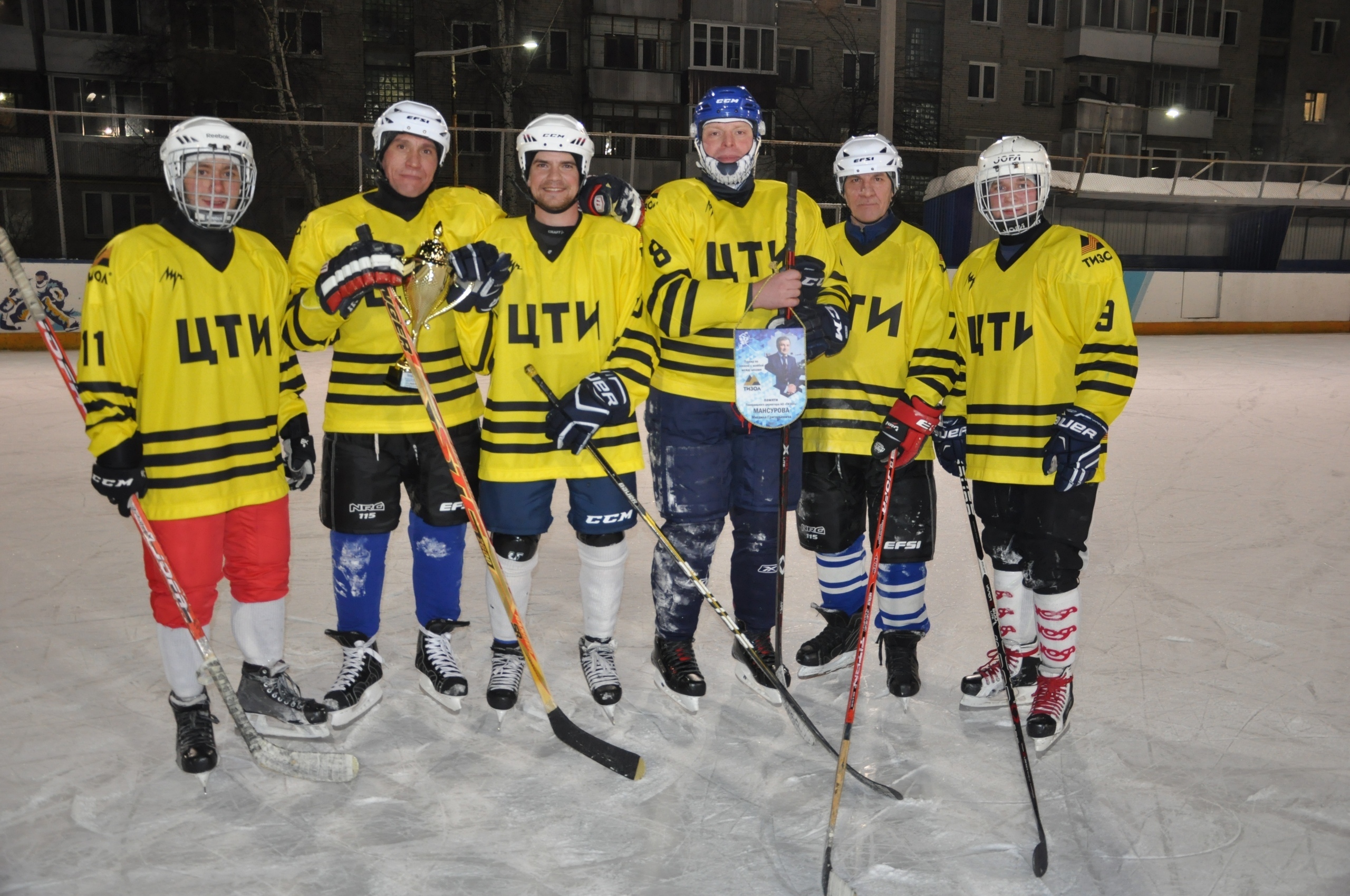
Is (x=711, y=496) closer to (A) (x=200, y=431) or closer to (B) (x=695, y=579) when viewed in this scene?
(B) (x=695, y=579)

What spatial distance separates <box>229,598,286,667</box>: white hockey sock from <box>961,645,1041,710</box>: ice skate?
176 centimetres

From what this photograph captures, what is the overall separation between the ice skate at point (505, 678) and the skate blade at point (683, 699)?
1.25 ft

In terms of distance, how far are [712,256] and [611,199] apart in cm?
31

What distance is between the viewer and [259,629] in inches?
98.4

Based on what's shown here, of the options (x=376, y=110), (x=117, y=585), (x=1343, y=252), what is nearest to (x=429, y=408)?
(x=117, y=585)

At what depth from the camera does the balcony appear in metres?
21.6

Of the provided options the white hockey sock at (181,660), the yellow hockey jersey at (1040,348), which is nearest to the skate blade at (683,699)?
the yellow hockey jersey at (1040,348)

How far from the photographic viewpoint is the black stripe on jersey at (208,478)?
225 centimetres

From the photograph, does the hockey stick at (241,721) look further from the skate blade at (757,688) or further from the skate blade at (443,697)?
the skate blade at (757,688)

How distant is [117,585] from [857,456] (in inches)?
100

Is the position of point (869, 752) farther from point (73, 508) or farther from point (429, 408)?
point (73, 508)

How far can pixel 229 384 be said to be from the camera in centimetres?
232

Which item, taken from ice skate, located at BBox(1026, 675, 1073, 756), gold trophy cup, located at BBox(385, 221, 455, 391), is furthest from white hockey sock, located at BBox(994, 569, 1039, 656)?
gold trophy cup, located at BBox(385, 221, 455, 391)

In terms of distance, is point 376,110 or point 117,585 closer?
point 117,585
